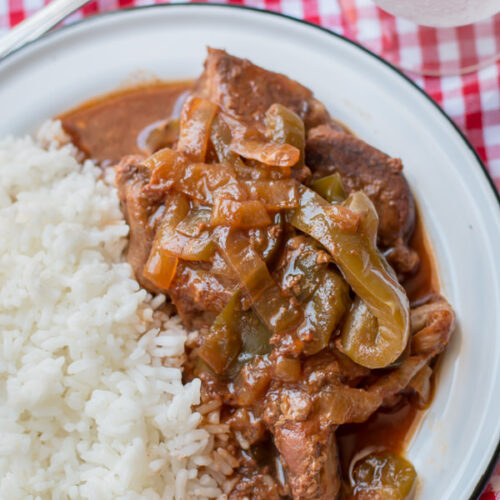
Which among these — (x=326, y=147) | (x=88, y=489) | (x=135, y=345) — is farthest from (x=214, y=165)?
(x=88, y=489)

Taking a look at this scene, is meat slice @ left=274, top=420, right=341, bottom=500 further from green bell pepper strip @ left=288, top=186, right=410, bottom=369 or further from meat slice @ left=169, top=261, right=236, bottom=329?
meat slice @ left=169, top=261, right=236, bottom=329

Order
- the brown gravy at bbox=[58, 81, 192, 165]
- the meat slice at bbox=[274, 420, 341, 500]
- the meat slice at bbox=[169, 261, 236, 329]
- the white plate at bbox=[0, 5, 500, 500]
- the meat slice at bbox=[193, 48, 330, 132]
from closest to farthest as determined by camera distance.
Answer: the meat slice at bbox=[274, 420, 341, 500] < the meat slice at bbox=[169, 261, 236, 329] < the white plate at bbox=[0, 5, 500, 500] < the meat slice at bbox=[193, 48, 330, 132] < the brown gravy at bbox=[58, 81, 192, 165]

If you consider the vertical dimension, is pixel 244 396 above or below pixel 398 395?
above

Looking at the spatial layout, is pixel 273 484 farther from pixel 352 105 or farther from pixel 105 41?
pixel 105 41

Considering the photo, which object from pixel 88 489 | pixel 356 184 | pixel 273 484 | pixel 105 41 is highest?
pixel 105 41

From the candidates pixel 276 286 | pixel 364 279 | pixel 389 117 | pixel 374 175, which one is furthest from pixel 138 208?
pixel 389 117

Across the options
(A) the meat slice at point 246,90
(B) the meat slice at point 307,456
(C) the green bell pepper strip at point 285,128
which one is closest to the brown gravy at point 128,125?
(A) the meat slice at point 246,90

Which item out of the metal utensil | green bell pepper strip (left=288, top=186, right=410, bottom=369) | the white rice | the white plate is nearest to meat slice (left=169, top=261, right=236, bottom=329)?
the white rice
